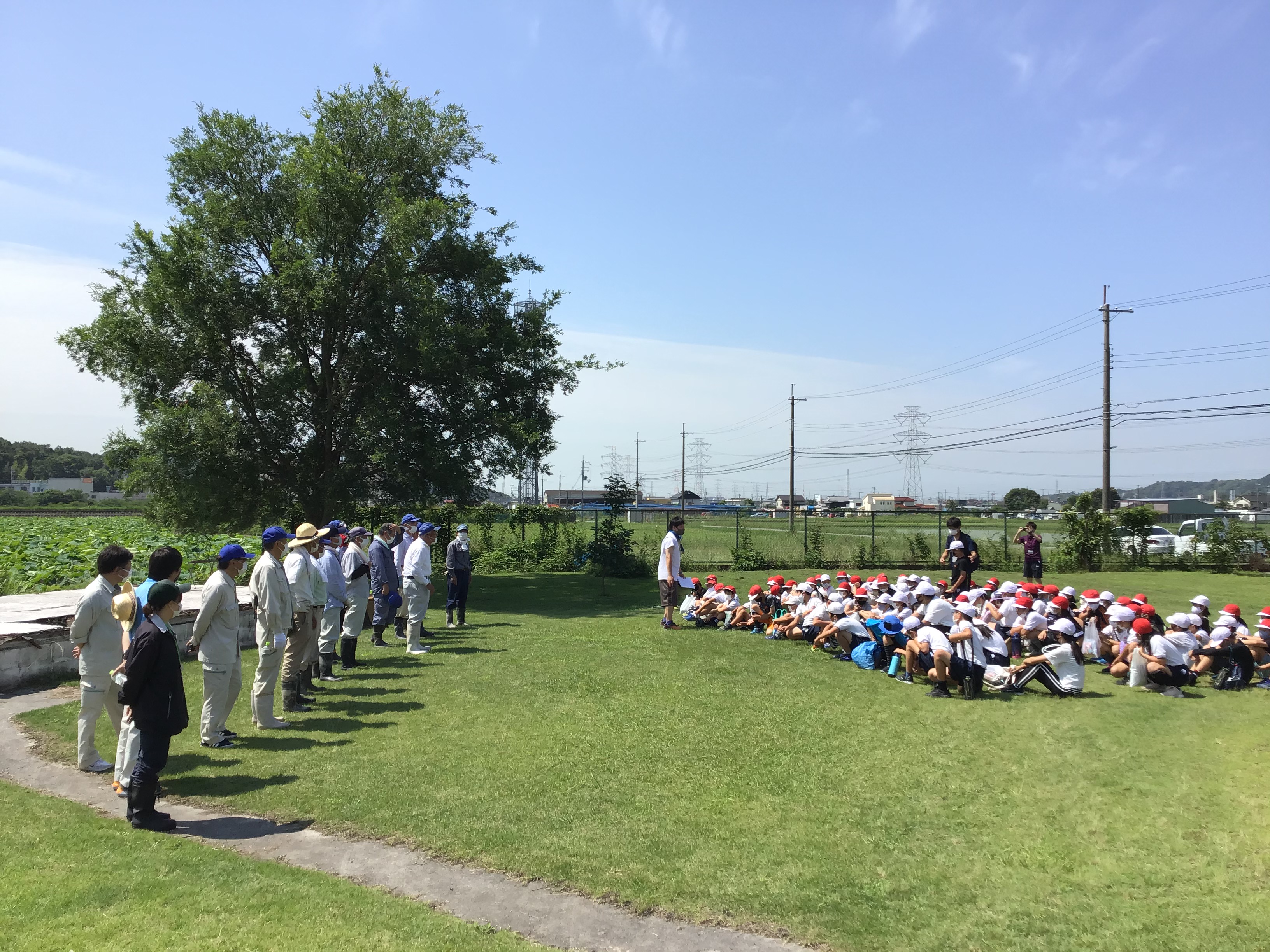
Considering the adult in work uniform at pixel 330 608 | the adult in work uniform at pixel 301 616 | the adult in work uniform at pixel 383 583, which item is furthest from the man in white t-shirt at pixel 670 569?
the adult in work uniform at pixel 301 616

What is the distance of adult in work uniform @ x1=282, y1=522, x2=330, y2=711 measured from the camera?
8.55 metres

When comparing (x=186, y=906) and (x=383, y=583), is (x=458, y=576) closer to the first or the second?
(x=383, y=583)

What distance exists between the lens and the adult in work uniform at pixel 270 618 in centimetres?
785

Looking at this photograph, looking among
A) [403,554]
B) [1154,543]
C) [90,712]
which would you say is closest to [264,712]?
[90,712]

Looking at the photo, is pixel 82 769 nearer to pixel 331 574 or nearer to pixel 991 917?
pixel 331 574

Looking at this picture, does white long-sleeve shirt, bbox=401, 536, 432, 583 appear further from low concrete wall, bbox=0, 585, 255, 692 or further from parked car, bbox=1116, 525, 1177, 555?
parked car, bbox=1116, 525, 1177, 555

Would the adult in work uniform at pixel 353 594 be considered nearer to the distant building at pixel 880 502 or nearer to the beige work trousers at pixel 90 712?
the beige work trousers at pixel 90 712

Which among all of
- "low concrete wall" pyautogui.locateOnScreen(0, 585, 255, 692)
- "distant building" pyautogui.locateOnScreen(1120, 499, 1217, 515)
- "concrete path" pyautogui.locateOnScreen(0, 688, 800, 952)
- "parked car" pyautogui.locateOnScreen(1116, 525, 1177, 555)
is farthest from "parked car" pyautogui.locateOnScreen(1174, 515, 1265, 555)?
"low concrete wall" pyautogui.locateOnScreen(0, 585, 255, 692)

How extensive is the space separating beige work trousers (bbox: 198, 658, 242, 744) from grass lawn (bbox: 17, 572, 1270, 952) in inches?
9.6

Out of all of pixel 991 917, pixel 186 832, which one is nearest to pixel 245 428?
pixel 186 832

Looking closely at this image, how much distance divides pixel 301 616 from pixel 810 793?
5.58m

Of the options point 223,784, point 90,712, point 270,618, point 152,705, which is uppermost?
point 270,618

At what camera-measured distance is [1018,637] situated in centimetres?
1148

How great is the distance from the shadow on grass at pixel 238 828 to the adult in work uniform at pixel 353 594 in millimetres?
5179
